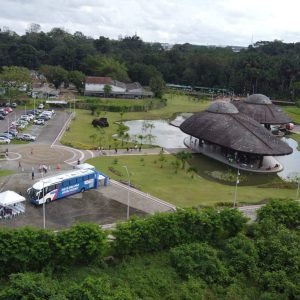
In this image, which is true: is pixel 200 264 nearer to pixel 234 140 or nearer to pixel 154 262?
pixel 154 262

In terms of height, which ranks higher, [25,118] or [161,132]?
Answer: [25,118]

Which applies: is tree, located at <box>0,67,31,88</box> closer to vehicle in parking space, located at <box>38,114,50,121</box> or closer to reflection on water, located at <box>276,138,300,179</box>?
vehicle in parking space, located at <box>38,114,50,121</box>

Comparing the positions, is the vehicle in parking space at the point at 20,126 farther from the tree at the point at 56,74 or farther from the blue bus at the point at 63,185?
the tree at the point at 56,74

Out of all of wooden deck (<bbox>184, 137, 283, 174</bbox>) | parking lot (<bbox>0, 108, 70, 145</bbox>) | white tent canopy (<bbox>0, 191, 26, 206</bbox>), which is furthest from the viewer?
parking lot (<bbox>0, 108, 70, 145</bbox>)

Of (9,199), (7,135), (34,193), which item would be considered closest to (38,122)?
(7,135)

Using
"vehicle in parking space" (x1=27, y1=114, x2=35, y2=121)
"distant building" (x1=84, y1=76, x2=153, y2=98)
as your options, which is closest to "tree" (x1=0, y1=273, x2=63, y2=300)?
"vehicle in parking space" (x1=27, y1=114, x2=35, y2=121)

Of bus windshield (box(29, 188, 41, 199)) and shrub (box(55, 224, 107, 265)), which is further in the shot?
bus windshield (box(29, 188, 41, 199))

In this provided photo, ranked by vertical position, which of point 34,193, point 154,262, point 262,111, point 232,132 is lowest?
point 154,262
